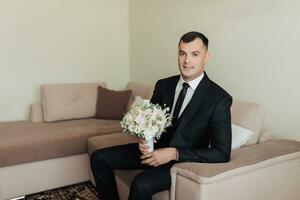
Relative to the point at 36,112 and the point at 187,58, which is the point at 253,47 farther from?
the point at 36,112

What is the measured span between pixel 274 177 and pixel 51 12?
10.1 feet

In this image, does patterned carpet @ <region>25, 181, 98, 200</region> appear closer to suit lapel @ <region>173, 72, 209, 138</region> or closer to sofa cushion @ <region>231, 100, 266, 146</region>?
suit lapel @ <region>173, 72, 209, 138</region>

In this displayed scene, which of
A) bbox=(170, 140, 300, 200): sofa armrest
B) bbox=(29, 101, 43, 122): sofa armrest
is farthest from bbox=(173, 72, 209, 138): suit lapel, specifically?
bbox=(29, 101, 43, 122): sofa armrest

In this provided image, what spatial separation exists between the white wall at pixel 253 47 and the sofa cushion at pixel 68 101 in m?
0.98

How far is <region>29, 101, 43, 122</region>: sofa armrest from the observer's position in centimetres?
357

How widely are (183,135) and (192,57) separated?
1.62ft

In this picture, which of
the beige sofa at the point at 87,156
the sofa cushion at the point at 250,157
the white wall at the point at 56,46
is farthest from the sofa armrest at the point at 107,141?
the white wall at the point at 56,46

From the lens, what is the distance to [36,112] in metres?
3.59

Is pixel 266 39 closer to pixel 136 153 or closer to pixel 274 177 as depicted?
pixel 274 177

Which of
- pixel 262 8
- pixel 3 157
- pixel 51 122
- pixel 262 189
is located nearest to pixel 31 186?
pixel 3 157

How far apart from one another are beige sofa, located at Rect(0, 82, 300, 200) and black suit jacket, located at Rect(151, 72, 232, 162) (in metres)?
0.07

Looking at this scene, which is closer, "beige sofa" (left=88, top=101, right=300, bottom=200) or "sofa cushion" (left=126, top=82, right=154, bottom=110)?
"beige sofa" (left=88, top=101, right=300, bottom=200)

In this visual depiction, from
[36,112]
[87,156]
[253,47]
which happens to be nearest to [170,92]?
[253,47]

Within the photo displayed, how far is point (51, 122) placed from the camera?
11.5 feet
